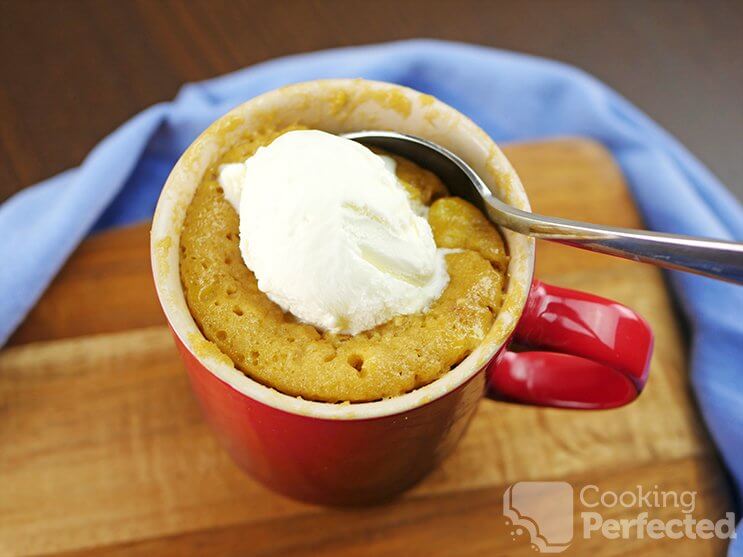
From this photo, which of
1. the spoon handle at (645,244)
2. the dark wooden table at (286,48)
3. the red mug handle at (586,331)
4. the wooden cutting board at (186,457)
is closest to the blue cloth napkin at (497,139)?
the wooden cutting board at (186,457)

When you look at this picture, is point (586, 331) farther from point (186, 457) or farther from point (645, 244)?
point (186, 457)

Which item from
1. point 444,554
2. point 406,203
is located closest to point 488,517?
point 444,554

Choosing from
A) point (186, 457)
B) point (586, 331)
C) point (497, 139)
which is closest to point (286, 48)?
point (497, 139)

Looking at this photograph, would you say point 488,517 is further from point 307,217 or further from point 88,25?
point 88,25

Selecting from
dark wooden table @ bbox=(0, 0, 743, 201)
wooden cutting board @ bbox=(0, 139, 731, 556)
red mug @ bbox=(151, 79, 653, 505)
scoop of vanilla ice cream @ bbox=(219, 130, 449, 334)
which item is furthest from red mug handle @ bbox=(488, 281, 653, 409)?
dark wooden table @ bbox=(0, 0, 743, 201)

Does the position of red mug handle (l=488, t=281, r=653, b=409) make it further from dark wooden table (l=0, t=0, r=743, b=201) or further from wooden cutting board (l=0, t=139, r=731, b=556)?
dark wooden table (l=0, t=0, r=743, b=201)

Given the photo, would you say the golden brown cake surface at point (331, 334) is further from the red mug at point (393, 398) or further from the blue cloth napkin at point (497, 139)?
the blue cloth napkin at point (497, 139)
